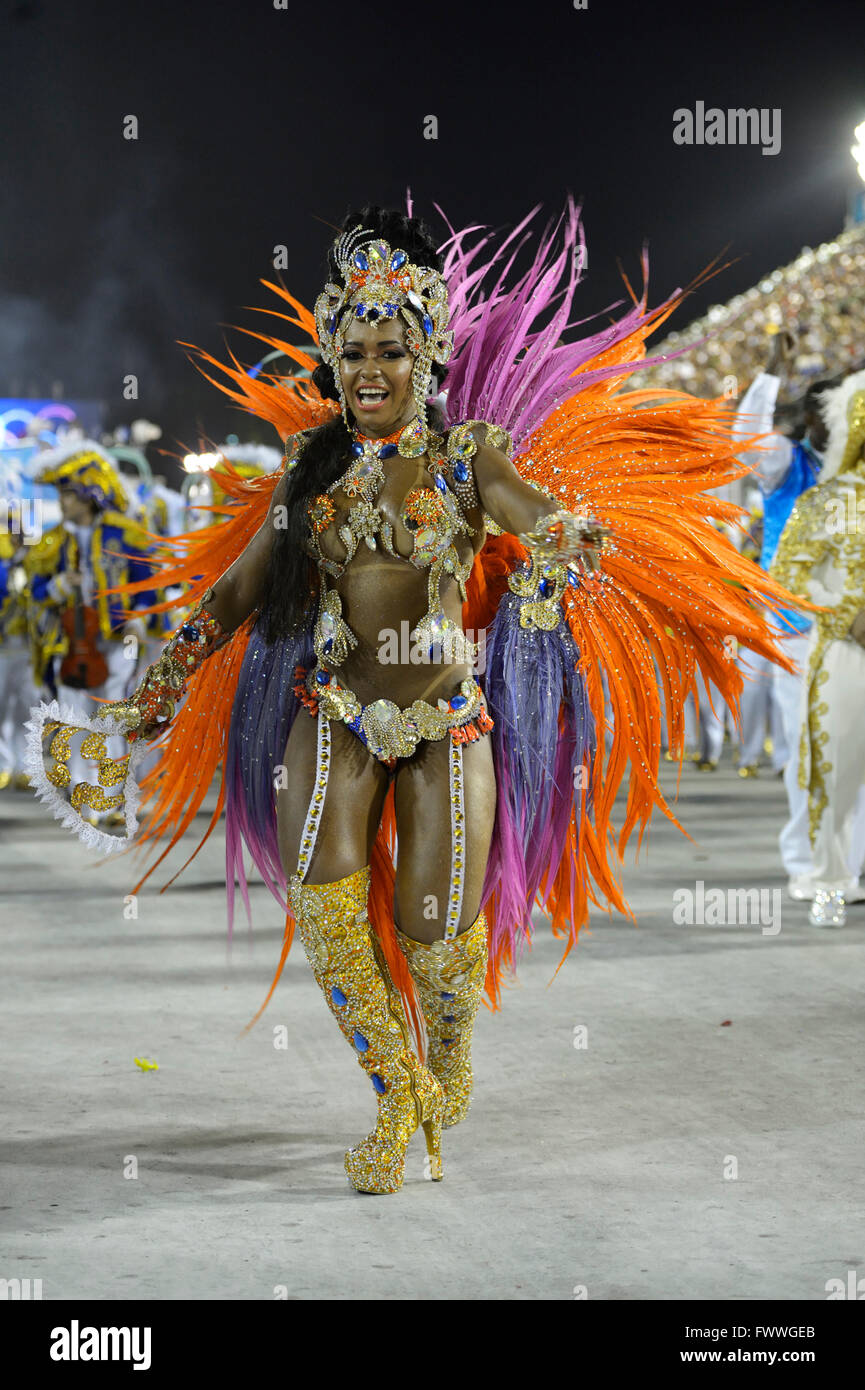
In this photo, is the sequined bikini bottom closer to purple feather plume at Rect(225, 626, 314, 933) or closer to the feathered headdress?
purple feather plume at Rect(225, 626, 314, 933)

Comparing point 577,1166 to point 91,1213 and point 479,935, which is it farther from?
point 91,1213

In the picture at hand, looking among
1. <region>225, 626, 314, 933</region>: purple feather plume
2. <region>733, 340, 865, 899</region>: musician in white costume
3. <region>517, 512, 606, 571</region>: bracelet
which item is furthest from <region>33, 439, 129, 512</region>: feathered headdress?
<region>517, 512, 606, 571</region>: bracelet

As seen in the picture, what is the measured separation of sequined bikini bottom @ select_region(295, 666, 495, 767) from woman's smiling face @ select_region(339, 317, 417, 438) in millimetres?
544

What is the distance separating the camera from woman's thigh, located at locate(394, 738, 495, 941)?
3.49 metres

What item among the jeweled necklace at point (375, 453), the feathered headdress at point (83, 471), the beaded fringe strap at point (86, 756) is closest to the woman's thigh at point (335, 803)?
the beaded fringe strap at point (86, 756)

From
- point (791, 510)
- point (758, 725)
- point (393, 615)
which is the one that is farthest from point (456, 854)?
point (758, 725)

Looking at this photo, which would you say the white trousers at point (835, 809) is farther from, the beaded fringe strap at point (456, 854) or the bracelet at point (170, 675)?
the bracelet at point (170, 675)

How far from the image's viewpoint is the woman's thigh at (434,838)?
11.5 ft

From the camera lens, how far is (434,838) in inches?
138

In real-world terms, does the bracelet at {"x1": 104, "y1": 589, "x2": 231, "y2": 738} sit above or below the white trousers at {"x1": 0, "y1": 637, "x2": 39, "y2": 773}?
above

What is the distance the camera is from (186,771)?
159 inches

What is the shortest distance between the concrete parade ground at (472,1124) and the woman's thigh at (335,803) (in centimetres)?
67

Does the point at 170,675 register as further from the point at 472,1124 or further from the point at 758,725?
the point at 758,725
